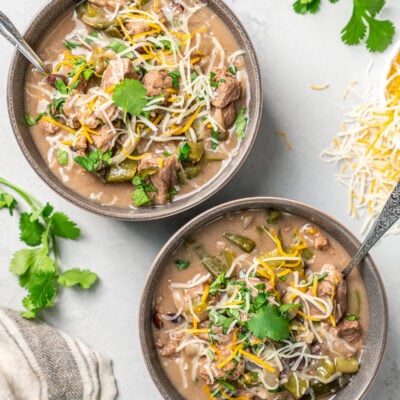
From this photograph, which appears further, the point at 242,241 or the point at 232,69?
the point at 232,69

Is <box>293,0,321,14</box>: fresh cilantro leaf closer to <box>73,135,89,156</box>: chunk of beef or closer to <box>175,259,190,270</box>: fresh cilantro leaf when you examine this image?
<box>73,135,89,156</box>: chunk of beef

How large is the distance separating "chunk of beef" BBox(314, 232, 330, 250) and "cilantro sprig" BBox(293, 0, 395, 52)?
4.74ft

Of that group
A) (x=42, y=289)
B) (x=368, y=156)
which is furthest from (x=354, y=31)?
(x=42, y=289)

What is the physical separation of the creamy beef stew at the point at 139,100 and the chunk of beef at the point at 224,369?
1.02 metres

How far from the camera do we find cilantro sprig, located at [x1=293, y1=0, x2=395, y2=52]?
431 centimetres

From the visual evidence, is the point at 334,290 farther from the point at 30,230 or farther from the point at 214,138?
the point at 30,230

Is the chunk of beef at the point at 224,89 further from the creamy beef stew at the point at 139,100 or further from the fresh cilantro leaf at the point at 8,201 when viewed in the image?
the fresh cilantro leaf at the point at 8,201

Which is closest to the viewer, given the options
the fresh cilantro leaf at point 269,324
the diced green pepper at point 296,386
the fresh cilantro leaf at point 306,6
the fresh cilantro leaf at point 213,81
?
the fresh cilantro leaf at point 269,324

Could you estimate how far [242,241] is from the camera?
3.87 m

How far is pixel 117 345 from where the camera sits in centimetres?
442

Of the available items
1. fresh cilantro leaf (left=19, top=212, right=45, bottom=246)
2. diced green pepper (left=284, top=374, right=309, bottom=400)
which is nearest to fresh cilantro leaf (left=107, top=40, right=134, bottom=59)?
fresh cilantro leaf (left=19, top=212, right=45, bottom=246)

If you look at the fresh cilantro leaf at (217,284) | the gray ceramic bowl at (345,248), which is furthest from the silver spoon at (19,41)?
the fresh cilantro leaf at (217,284)

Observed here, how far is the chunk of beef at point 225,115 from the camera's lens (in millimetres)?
3895

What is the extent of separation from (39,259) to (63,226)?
0.29m
